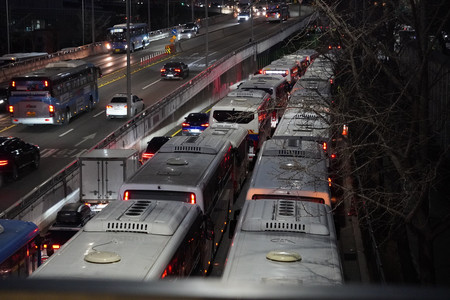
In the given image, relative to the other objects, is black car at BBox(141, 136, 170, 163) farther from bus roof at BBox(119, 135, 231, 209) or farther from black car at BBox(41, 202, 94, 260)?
black car at BBox(41, 202, 94, 260)

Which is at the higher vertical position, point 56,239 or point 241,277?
point 241,277

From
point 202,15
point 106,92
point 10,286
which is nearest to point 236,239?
point 10,286

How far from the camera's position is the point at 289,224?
1158 cm

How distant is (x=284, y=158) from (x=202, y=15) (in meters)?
→ 116

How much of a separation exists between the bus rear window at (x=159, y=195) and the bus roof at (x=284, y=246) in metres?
2.19

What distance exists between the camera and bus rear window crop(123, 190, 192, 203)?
48.9ft

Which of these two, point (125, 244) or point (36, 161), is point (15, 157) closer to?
point (36, 161)

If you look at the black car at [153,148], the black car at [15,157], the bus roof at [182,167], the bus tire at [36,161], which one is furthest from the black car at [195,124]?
the bus roof at [182,167]

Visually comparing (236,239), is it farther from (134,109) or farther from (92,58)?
(92,58)

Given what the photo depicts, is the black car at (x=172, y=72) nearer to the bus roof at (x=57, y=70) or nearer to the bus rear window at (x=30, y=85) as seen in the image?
the bus roof at (x=57, y=70)

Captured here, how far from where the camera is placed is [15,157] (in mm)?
26266

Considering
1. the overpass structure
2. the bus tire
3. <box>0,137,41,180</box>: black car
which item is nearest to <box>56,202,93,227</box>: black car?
the overpass structure

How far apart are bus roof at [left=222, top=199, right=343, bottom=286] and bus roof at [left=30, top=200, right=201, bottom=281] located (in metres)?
1.05

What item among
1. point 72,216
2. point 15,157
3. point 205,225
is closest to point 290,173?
point 205,225
